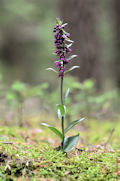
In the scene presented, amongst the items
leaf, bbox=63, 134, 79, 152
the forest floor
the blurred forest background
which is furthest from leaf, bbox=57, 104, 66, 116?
the blurred forest background

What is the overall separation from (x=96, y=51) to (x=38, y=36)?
11.2 m

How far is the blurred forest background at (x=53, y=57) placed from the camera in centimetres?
586

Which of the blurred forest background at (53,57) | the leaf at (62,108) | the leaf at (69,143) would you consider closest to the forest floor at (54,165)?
the leaf at (69,143)

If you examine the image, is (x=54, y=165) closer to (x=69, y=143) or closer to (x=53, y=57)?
(x=69, y=143)

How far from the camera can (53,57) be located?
17453mm

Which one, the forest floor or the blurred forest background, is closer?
the forest floor

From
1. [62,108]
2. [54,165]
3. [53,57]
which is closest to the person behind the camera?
[54,165]

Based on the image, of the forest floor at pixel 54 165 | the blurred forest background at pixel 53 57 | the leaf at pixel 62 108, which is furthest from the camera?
the blurred forest background at pixel 53 57

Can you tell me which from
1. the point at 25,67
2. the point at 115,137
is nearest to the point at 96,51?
the point at 115,137

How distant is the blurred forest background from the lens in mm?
5855

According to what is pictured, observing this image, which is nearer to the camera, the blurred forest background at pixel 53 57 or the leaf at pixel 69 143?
the leaf at pixel 69 143

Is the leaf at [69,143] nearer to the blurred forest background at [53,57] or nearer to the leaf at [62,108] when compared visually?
the leaf at [62,108]

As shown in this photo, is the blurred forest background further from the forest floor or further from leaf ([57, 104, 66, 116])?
the forest floor

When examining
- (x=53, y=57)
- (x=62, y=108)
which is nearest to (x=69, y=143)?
(x=62, y=108)
